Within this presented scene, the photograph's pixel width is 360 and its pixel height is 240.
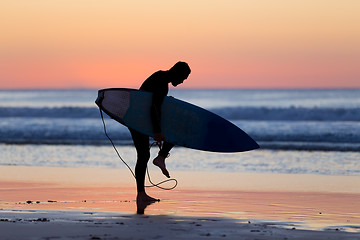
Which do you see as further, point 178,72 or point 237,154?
point 237,154

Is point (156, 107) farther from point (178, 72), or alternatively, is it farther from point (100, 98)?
point (100, 98)

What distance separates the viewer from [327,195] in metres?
7.20

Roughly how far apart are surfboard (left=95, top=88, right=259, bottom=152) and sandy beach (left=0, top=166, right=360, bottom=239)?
0.56 metres

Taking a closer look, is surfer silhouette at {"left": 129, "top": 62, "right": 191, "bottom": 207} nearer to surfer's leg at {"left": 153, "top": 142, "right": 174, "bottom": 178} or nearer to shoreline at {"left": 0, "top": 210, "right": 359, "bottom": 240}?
surfer's leg at {"left": 153, "top": 142, "right": 174, "bottom": 178}

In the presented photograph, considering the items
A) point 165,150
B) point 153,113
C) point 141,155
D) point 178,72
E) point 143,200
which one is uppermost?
point 178,72

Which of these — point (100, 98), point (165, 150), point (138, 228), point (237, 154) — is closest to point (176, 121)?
point (165, 150)

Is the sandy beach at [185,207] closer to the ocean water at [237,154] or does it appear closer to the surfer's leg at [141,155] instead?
the surfer's leg at [141,155]

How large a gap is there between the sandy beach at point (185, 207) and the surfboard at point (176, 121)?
1.83 feet

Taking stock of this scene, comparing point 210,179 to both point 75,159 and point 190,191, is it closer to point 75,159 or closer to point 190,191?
point 190,191

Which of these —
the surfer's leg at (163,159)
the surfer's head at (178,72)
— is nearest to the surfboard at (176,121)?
the surfer's leg at (163,159)

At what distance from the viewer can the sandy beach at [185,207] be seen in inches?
188

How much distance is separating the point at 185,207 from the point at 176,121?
116cm

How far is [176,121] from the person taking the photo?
700 centimetres

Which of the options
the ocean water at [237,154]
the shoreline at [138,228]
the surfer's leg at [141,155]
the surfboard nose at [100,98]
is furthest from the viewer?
the ocean water at [237,154]
